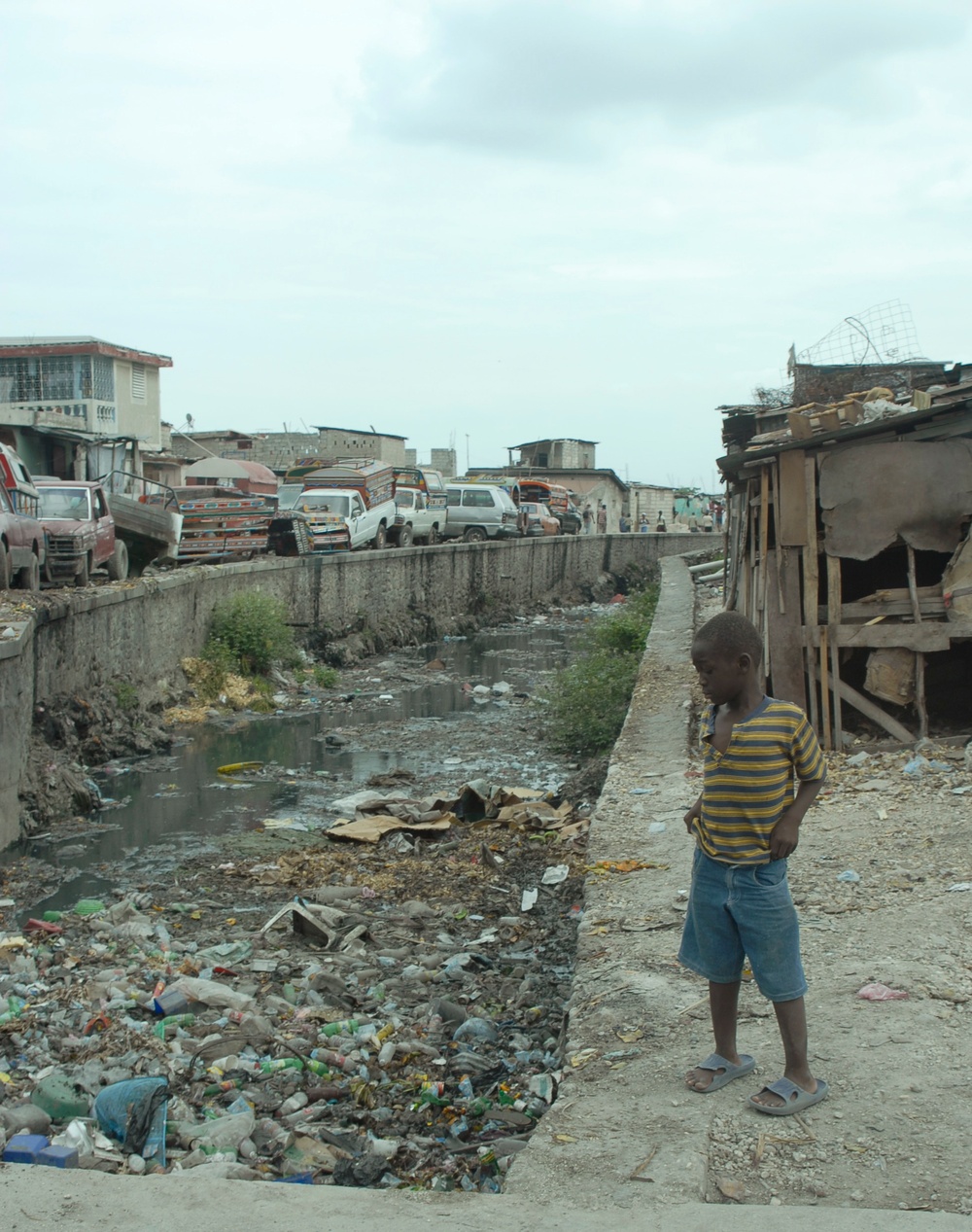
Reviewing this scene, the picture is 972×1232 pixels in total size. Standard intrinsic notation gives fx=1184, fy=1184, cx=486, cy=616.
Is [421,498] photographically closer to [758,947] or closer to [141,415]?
[141,415]

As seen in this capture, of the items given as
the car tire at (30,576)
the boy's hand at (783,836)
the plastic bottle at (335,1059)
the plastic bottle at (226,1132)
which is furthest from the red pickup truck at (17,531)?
the boy's hand at (783,836)

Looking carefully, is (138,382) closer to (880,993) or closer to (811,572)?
(811,572)

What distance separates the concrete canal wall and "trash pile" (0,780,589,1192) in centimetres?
339

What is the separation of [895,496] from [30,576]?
1019cm

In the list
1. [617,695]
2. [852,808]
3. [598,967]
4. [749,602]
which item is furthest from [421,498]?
[598,967]

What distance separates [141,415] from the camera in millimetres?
38781

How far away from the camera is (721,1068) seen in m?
3.86

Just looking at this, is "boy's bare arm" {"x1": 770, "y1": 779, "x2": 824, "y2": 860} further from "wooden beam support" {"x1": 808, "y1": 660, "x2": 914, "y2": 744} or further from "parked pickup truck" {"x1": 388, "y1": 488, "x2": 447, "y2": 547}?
"parked pickup truck" {"x1": 388, "y1": 488, "x2": 447, "y2": 547}

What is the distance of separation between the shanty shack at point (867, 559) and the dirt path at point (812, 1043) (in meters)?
2.02

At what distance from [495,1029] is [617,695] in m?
9.88

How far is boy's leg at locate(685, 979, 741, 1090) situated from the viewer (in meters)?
3.82

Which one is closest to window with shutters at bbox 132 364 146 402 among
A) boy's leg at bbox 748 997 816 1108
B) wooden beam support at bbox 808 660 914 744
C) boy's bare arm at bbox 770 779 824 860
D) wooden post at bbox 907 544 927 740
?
wooden beam support at bbox 808 660 914 744

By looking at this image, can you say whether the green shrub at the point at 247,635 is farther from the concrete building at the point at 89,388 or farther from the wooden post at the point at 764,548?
the concrete building at the point at 89,388

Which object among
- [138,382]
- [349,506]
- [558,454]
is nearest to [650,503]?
[558,454]
